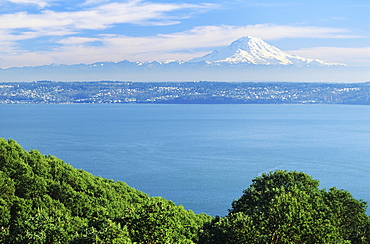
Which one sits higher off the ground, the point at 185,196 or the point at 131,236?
the point at 131,236

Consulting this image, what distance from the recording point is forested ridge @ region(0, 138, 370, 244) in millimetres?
19609

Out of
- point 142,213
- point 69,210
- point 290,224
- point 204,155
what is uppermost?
point 142,213

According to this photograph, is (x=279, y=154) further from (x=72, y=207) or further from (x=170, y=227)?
(x=170, y=227)

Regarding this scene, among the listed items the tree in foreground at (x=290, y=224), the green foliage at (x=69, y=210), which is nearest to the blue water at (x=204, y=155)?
the green foliage at (x=69, y=210)

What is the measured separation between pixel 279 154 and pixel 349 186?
29.0 metres

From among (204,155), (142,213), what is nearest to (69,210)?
(142,213)

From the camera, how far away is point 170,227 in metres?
19.7

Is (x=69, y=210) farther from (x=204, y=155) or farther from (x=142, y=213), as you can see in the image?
(x=204, y=155)

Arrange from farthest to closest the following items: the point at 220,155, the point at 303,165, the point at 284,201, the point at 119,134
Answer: the point at 119,134
the point at 220,155
the point at 303,165
the point at 284,201

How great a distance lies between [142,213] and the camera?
2039cm

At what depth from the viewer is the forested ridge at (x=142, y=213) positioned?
19.6 m

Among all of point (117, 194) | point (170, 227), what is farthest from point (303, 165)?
point (170, 227)

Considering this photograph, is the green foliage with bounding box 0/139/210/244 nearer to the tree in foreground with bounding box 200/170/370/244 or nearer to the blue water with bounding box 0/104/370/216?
the tree in foreground with bounding box 200/170/370/244

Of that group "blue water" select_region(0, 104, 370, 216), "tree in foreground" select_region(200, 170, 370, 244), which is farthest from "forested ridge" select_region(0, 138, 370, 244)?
"blue water" select_region(0, 104, 370, 216)
